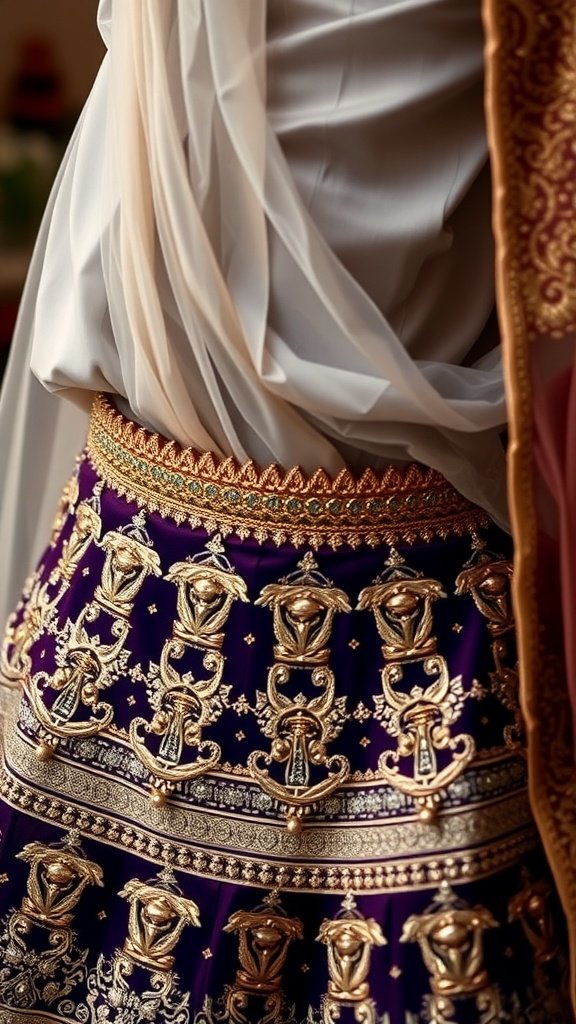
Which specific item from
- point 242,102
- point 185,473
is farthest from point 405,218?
point 185,473

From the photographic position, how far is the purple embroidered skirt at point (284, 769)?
2.62 ft

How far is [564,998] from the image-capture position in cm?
83

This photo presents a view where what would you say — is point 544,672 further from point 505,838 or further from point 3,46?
point 3,46

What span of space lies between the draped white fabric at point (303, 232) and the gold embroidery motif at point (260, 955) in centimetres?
33

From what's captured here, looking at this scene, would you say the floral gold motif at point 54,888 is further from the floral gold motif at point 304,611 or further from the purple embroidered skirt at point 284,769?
the floral gold motif at point 304,611

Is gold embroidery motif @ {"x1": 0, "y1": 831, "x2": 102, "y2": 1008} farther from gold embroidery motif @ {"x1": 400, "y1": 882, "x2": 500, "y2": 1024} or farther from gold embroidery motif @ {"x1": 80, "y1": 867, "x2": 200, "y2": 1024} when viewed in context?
gold embroidery motif @ {"x1": 400, "y1": 882, "x2": 500, "y2": 1024}

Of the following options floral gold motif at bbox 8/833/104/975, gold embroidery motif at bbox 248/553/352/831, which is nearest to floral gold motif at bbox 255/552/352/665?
gold embroidery motif at bbox 248/553/352/831

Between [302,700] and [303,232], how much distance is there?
1.07ft

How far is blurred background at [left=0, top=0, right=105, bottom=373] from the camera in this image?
7.73 feet

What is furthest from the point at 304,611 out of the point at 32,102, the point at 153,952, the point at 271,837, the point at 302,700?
the point at 32,102

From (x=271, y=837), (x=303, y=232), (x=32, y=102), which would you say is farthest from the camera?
(x=32, y=102)

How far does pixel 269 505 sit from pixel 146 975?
0.36 metres

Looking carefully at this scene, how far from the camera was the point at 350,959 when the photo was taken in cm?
82

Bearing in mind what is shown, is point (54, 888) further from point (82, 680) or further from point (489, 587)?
point (489, 587)
